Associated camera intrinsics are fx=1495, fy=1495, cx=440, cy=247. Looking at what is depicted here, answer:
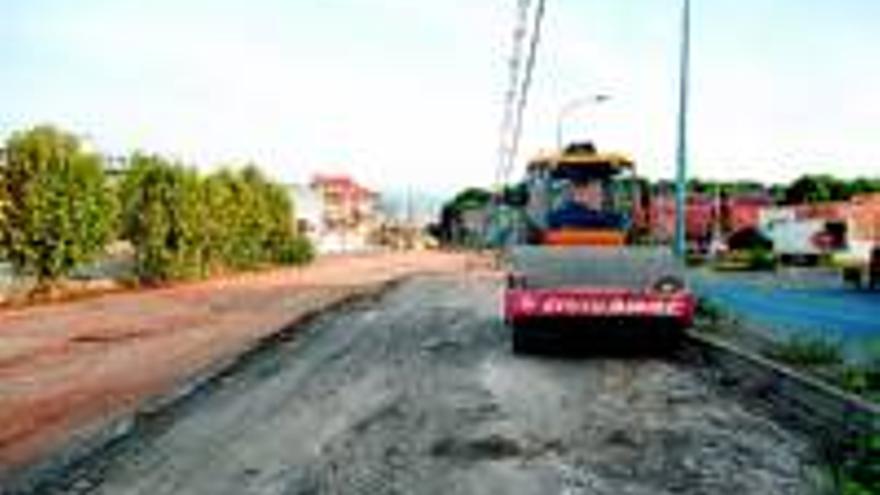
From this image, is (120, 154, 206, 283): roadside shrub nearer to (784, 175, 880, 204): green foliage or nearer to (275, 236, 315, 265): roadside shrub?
(275, 236, 315, 265): roadside shrub

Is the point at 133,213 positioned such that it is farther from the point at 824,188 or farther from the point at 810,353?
the point at 824,188

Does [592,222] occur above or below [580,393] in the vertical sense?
above

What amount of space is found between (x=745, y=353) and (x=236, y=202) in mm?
60161

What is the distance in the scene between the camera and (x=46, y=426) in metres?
16.8

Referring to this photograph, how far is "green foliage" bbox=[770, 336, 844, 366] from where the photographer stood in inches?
739

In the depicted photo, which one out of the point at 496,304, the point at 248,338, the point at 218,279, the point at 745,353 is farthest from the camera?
the point at 218,279

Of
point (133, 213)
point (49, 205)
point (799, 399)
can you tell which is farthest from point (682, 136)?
point (133, 213)

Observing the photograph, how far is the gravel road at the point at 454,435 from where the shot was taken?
445 inches

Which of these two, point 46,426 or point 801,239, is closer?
point 46,426

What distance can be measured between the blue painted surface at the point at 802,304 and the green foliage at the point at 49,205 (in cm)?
2039

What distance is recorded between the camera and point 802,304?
42156mm

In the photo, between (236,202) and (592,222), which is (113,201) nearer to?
(236,202)

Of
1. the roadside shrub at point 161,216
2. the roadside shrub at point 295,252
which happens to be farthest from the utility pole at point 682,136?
the roadside shrub at point 295,252

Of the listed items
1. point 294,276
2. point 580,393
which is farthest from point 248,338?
point 294,276
